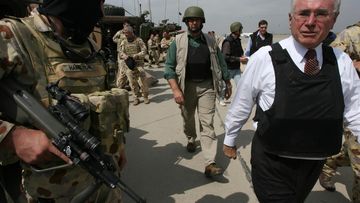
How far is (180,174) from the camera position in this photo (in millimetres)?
4086

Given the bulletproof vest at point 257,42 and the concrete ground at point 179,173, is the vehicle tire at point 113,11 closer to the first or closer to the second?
the bulletproof vest at point 257,42

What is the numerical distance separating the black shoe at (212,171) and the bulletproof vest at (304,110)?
72.6 inches

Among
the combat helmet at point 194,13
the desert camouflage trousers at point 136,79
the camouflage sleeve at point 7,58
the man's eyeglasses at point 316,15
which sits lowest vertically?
the desert camouflage trousers at point 136,79

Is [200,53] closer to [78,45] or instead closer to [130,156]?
[130,156]

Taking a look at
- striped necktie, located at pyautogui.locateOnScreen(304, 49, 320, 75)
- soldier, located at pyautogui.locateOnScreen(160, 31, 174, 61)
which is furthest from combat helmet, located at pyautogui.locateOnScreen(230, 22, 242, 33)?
soldier, located at pyautogui.locateOnScreen(160, 31, 174, 61)

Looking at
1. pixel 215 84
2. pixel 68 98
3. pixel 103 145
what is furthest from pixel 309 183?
pixel 215 84

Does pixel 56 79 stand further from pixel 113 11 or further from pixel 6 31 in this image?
pixel 113 11

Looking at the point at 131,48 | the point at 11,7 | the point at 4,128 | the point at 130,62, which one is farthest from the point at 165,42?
the point at 4,128

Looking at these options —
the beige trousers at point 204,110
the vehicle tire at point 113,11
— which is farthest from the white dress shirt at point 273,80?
the vehicle tire at point 113,11

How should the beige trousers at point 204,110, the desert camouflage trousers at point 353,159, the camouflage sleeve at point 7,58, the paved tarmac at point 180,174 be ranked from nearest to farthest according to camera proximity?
the camouflage sleeve at point 7,58 → the desert camouflage trousers at point 353,159 → the paved tarmac at point 180,174 → the beige trousers at point 204,110

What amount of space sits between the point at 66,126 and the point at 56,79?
15.7 inches

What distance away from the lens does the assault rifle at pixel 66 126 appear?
4.77 ft

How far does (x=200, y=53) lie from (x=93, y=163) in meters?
2.98

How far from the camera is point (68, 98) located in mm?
1605
